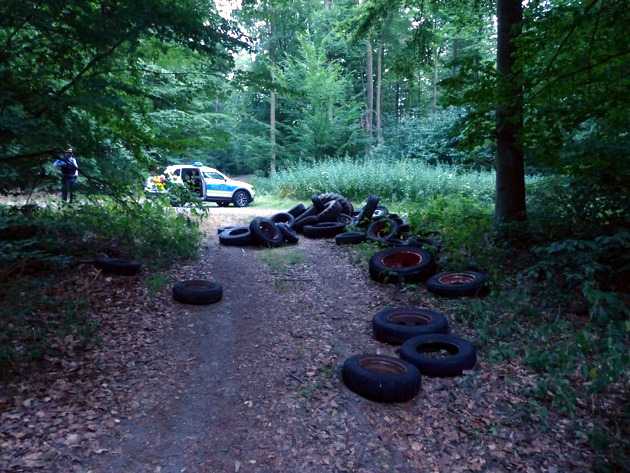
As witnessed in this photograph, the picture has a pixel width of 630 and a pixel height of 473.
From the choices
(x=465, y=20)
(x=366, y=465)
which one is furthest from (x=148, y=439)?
(x=465, y=20)

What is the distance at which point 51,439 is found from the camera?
3.34 metres

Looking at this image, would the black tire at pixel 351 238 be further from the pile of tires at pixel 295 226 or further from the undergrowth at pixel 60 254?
the undergrowth at pixel 60 254

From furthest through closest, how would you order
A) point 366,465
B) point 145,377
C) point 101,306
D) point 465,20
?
1. point 465,20
2. point 101,306
3. point 145,377
4. point 366,465

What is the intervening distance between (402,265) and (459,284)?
1.39 m

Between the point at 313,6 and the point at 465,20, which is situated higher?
the point at 313,6

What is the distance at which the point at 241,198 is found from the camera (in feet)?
63.8

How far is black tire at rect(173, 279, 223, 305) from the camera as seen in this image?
6289mm

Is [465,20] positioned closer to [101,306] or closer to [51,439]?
[101,306]

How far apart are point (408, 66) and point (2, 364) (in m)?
8.63

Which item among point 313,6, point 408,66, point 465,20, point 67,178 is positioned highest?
point 313,6

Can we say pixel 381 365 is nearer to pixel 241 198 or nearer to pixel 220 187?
pixel 220 187

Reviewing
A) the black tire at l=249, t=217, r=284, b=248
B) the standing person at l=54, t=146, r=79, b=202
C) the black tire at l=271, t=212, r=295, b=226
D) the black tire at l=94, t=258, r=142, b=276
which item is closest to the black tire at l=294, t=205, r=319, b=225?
the black tire at l=271, t=212, r=295, b=226

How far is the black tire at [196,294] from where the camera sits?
6.29 m

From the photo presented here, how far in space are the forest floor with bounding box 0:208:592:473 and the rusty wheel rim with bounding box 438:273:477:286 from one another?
3.84 ft
